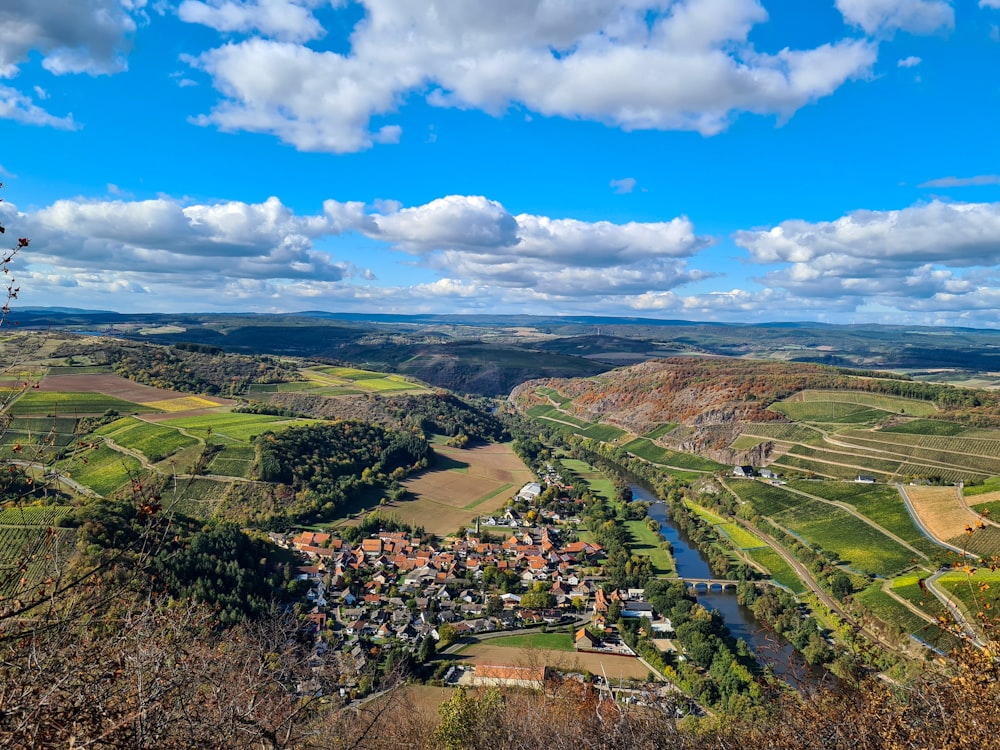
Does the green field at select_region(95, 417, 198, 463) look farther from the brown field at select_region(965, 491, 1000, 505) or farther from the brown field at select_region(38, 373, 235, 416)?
the brown field at select_region(965, 491, 1000, 505)

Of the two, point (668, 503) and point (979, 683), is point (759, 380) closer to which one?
point (668, 503)

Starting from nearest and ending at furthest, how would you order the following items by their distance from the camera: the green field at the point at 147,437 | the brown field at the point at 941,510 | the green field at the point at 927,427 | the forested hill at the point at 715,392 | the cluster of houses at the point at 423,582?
the cluster of houses at the point at 423,582 < the brown field at the point at 941,510 < the green field at the point at 147,437 < the green field at the point at 927,427 < the forested hill at the point at 715,392

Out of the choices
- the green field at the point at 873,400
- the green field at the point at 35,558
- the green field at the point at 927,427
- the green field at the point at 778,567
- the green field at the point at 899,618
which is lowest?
the green field at the point at 778,567

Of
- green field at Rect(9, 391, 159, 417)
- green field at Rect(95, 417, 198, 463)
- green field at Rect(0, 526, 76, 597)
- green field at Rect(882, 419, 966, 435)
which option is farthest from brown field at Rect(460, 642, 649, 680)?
green field at Rect(882, 419, 966, 435)

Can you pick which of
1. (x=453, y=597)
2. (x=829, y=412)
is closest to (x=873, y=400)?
(x=829, y=412)

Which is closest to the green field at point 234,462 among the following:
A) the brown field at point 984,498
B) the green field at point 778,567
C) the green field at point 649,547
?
the green field at point 649,547

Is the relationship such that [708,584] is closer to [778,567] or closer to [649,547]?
[778,567]

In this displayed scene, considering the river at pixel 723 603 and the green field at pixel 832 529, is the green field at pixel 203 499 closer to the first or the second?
the river at pixel 723 603
